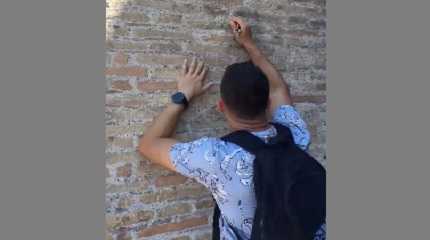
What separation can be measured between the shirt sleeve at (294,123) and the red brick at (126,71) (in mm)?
786

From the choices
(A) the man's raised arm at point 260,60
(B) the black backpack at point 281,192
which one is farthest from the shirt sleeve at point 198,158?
(A) the man's raised arm at point 260,60

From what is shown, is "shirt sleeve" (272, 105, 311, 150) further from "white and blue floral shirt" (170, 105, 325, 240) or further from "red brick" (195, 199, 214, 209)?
"red brick" (195, 199, 214, 209)

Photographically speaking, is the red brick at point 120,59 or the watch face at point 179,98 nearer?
the red brick at point 120,59

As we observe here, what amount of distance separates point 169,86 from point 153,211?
70cm

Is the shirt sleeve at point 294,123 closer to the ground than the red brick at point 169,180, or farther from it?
farther from it

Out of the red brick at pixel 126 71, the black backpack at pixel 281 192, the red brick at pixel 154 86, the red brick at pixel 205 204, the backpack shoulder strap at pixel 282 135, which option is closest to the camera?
the black backpack at pixel 281 192

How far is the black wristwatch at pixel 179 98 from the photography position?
2822 mm

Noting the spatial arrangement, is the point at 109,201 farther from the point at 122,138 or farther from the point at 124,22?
the point at 124,22

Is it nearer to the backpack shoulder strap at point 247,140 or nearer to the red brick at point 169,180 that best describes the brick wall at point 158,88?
the red brick at point 169,180

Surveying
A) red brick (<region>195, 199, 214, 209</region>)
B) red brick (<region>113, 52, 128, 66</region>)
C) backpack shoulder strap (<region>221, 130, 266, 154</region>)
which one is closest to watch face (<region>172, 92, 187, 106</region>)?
red brick (<region>113, 52, 128, 66</region>)

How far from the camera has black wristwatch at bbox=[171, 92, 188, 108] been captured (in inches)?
111

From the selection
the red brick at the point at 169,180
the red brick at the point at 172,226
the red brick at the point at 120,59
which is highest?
the red brick at the point at 120,59

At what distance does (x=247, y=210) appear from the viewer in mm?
2443

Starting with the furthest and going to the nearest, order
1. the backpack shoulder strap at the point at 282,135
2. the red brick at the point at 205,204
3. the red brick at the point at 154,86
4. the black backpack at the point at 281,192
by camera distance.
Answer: the red brick at the point at 205,204 < the red brick at the point at 154,86 < the backpack shoulder strap at the point at 282,135 < the black backpack at the point at 281,192
